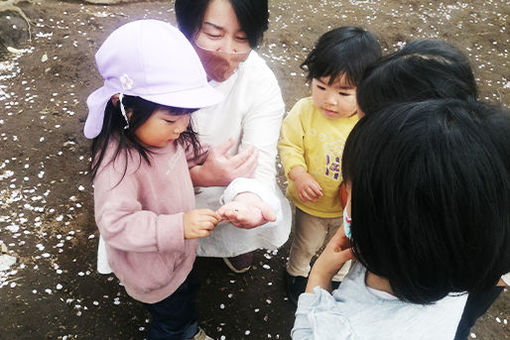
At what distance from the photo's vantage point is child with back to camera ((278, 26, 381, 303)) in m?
1.80

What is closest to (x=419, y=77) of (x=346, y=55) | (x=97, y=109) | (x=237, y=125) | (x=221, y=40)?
(x=346, y=55)

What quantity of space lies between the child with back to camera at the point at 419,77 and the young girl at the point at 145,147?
52 cm

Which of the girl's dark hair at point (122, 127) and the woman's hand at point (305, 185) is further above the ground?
the girl's dark hair at point (122, 127)

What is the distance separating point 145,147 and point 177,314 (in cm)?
84

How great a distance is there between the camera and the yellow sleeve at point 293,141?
198cm

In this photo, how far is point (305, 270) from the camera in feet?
7.73

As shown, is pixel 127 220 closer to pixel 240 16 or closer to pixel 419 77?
pixel 240 16

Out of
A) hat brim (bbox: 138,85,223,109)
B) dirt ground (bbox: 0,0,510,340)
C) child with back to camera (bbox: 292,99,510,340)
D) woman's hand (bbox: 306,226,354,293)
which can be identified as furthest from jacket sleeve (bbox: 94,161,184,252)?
dirt ground (bbox: 0,0,510,340)

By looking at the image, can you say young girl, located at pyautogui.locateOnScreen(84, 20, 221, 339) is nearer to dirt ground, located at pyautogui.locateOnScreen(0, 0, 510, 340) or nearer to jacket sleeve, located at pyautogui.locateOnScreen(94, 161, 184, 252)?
jacket sleeve, located at pyautogui.locateOnScreen(94, 161, 184, 252)

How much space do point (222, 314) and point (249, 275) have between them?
31 centimetres

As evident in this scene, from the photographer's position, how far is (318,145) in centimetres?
197

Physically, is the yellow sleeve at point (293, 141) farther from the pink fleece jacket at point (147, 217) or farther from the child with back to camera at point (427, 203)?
the child with back to camera at point (427, 203)

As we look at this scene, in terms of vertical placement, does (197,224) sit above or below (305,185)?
above

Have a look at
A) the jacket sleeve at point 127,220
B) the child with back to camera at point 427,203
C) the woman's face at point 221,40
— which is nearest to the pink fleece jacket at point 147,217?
the jacket sleeve at point 127,220
